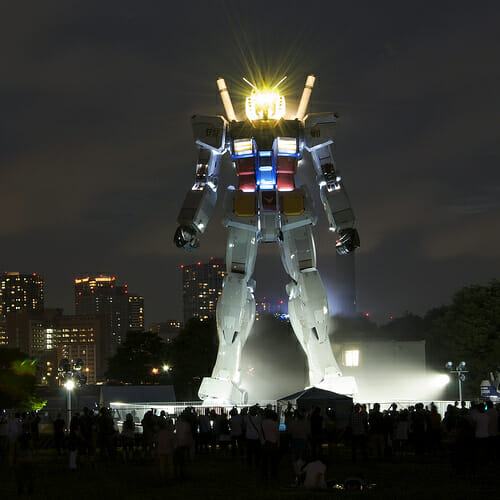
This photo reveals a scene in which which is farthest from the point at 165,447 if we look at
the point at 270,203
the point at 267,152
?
the point at 267,152

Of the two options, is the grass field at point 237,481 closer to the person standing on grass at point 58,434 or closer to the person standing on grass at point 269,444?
the person standing on grass at point 269,444

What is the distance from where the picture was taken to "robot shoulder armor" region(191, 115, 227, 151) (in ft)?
93.5

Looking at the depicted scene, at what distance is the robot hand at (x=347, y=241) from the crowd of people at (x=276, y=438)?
16.6ft

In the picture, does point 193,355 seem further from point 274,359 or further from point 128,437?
point 128,437

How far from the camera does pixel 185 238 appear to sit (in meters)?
28.2

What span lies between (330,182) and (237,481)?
40.8 feet

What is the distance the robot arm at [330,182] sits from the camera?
28.2 metres

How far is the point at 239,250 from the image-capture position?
29.2 m

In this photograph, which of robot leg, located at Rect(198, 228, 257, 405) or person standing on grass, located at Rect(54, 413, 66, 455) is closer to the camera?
person standing on grass, located at Rect(54, 413, 66, 455)

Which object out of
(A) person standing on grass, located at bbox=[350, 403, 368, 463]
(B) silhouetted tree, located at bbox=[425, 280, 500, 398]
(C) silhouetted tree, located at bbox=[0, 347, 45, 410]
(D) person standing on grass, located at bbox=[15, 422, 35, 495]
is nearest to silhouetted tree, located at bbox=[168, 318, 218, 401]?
(C) silhouetted tree, located at bbox=[0, 347, 45, 410]

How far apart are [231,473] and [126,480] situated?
241cm

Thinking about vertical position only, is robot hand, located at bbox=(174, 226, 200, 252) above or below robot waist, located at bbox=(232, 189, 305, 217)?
below

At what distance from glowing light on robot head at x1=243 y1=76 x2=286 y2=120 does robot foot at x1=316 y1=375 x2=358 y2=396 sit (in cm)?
865

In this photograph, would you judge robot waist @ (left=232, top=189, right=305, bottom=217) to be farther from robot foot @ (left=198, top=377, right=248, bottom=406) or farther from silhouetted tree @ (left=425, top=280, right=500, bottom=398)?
silhouetted tree @ (left=425, top=280, right=500, bottom=398)
